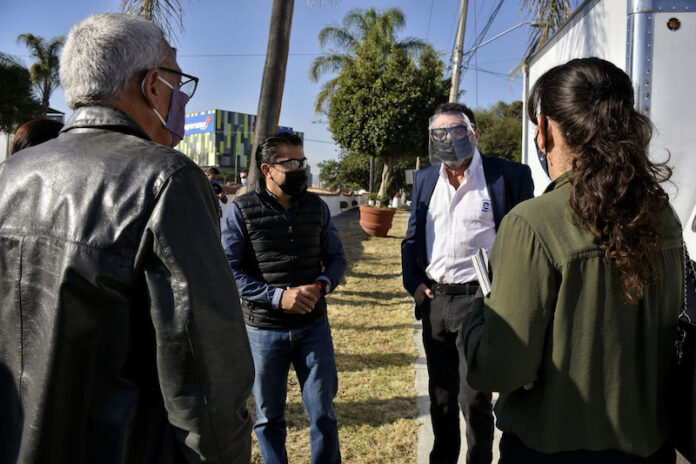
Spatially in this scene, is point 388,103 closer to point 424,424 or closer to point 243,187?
point 243,187

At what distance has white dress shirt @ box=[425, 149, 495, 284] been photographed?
107 inches

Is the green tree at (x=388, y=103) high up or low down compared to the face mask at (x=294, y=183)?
up

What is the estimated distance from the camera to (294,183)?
274 cm

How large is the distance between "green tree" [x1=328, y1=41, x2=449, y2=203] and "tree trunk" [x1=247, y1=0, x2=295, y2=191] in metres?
12.0

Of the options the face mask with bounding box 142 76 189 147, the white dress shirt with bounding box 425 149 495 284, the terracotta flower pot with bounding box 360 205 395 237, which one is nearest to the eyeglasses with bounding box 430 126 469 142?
the white dress shirt with bounding box 425 149 495 284

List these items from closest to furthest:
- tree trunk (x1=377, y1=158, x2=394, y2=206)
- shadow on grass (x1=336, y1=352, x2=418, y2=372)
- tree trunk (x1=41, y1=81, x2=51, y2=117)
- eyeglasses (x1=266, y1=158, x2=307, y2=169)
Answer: eyeglasses (x1=266, y1=158, x2=307, y2=169)
shadow on grass (x1=336, y1=352, x2=418, y2=372)
tree trunk (x1=377, y1=158, x2=394, y2=206)
tree trunk (x1=41, y1=81, x2=51, y2=117)

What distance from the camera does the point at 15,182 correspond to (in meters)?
1.24

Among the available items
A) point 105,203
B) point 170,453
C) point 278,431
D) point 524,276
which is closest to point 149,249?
point 105,203

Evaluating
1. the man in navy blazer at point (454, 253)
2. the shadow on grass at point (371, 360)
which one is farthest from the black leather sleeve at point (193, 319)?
the shadow on grass at point (371, 360)

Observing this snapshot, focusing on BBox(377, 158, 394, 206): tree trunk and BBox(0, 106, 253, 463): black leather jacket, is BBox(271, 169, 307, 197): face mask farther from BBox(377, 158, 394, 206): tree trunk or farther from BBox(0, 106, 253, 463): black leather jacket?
BBox(377, 158, 394, 206): tree trunk

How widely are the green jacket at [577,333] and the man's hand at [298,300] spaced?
130 centimetres

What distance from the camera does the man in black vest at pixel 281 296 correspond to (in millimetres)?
2635

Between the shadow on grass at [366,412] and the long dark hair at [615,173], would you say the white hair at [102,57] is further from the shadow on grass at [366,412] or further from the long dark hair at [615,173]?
the shadow on grass at [366,412]

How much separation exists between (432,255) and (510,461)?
1.47 metres
